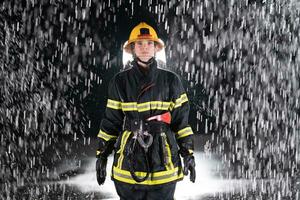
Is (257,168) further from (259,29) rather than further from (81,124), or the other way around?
(81,124)

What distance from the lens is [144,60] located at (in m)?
3.81

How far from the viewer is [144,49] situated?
380 centimetres

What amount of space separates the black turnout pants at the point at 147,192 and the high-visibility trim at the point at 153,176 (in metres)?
0.04

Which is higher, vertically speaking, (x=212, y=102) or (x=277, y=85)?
(x=277, y=85)

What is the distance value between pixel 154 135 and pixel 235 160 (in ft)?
28.5

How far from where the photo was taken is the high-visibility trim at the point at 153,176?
3.55 meters

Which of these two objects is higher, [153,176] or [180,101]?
[180,101]

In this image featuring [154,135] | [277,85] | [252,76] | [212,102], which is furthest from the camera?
[212,102]

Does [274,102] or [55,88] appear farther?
[55,88]

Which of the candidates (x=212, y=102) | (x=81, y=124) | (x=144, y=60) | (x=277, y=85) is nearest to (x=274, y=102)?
(x=277, y=85)

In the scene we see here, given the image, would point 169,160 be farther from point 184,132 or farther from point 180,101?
point 180,101

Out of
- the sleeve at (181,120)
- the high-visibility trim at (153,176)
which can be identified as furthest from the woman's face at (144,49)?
the high-visibility trim at (153,176)

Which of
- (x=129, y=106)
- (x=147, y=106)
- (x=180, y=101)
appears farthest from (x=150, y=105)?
(x=180, y=101)

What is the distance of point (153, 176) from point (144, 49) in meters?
1.08
